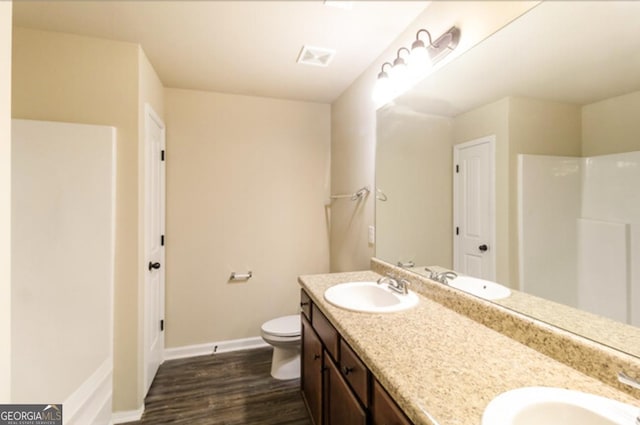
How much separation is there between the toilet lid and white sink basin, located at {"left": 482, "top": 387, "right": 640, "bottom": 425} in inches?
62.0

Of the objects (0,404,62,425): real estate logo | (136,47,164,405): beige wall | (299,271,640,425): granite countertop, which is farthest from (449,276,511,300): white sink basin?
(136,47,164,405): beige wall

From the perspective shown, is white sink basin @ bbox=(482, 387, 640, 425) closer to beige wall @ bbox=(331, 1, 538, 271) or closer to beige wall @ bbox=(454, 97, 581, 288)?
beige wall @ bbox=(454, 97, 581, 288)

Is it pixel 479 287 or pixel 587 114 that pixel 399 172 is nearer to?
pixel 479 287

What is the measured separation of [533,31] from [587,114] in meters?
0.34

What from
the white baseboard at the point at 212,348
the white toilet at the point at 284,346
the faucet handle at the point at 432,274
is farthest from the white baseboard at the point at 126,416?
the faucet handle at the point at 432,274

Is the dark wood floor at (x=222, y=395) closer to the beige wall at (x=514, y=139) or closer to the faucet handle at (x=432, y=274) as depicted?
the faucet handle at (x=432, y=274)

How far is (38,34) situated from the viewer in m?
1.60

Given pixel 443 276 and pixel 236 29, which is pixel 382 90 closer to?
pixel 236 29

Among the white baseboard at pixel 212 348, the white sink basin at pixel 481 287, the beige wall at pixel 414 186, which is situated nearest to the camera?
the white sink basin at pixel 481 287

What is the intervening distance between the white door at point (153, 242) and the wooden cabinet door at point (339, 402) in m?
1.31

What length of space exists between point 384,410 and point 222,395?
1554 mm

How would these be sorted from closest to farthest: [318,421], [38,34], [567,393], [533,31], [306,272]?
[567,393] < [533,31] < [318,421] < [38,34] < [306,272]

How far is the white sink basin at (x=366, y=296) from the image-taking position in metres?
1.35

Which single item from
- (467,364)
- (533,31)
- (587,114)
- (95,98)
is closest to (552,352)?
(467,364)
